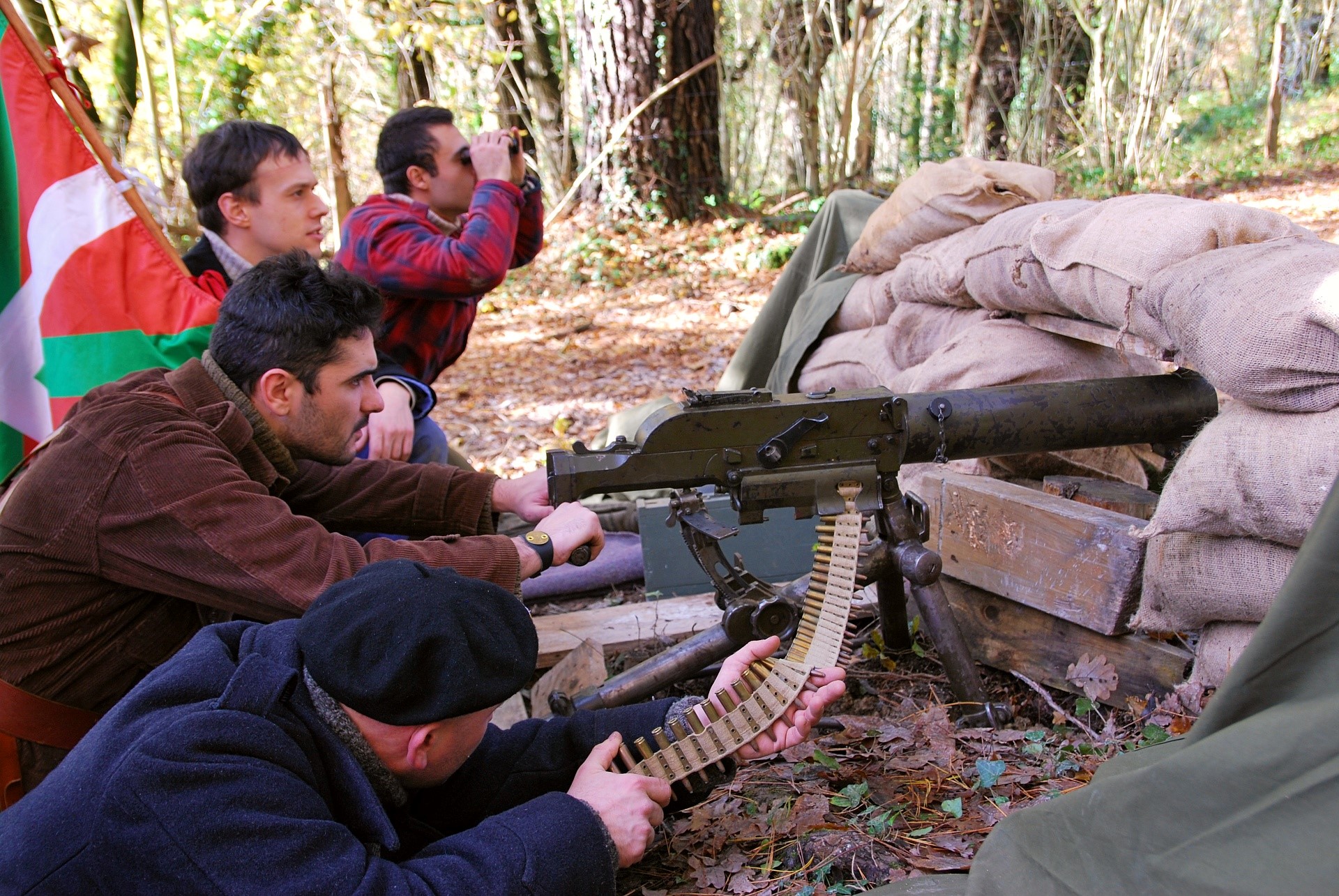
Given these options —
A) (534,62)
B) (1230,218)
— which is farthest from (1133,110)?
(1230,218)

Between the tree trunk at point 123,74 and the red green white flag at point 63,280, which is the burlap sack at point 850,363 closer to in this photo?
the red green white flag at point 63,280

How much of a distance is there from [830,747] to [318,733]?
145 cm

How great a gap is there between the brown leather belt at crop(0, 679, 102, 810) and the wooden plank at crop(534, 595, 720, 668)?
4.73 feet

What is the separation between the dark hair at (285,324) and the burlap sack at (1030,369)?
6.09ft

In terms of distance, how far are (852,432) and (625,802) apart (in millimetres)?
1116

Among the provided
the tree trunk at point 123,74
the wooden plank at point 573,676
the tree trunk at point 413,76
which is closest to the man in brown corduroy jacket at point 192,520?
the wooden plank at point 573,676

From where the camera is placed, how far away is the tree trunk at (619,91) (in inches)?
385

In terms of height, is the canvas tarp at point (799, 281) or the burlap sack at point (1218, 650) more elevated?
the canvas tarp at point (799, 281)

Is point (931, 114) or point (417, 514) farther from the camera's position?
point (931, 114)

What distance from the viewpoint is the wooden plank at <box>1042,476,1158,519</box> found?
2977 mm

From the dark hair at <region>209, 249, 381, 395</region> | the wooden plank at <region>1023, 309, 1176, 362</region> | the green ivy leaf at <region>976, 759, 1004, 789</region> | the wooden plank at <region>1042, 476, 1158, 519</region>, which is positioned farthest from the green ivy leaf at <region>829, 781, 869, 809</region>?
the dark hair at <region>209, 249, 381, 395</region>

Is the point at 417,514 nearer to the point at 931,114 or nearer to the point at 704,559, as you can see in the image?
the point at 704,559

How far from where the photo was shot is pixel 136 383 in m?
2.46

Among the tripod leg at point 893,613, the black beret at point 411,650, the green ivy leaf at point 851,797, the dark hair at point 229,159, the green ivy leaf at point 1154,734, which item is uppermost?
the dark hair at point 229,159
